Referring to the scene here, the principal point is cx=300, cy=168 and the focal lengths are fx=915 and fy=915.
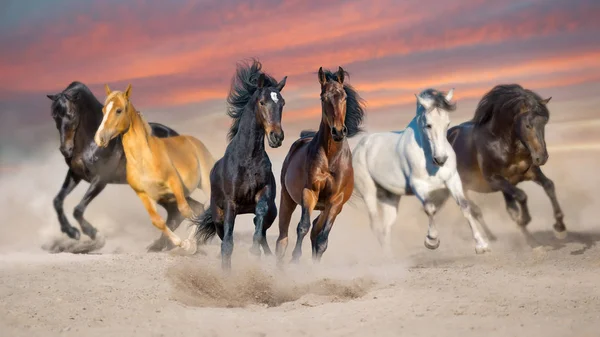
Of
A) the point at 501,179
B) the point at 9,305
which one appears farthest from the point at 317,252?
the point at 501,179

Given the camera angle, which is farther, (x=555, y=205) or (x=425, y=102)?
(x=555, y=205)

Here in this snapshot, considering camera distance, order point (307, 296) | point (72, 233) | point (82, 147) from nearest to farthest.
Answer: point (307, 296) < point (72, 233) < point (82, 147)

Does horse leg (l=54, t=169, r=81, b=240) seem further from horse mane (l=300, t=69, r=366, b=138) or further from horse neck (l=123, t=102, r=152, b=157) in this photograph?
horse mane (l=300, t=69, r=366, b=138)

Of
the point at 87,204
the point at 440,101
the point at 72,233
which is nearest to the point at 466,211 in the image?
the point at 440,101

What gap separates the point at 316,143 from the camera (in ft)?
31.2

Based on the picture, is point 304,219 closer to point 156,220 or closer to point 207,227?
point 207,227

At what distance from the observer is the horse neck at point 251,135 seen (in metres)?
9.29

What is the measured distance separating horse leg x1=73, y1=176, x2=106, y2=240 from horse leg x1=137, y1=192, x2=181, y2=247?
5.54 feet

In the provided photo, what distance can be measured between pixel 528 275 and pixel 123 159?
22.6 ft

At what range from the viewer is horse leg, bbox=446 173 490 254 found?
10.9m

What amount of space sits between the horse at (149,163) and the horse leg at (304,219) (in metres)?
3.23

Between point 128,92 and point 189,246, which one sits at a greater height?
point 128,92

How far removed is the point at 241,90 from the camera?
984cm

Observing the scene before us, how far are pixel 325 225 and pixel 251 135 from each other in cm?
118
